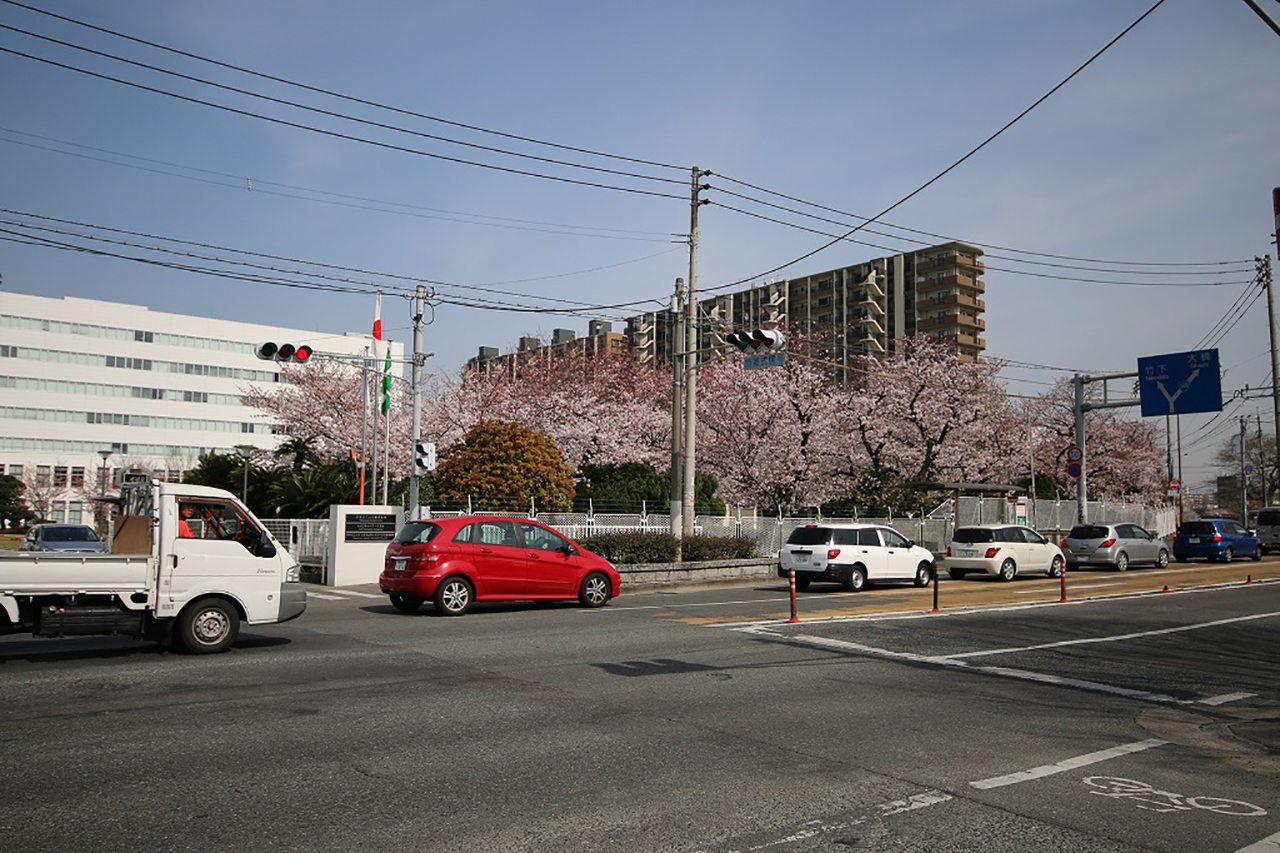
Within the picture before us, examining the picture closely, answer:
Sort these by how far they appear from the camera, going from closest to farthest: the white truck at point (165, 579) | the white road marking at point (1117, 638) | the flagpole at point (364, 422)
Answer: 1. the white truck at point (165, 579)
2. the white road marking at point (1117, 638)
3. the flagpole at point (364, 422)

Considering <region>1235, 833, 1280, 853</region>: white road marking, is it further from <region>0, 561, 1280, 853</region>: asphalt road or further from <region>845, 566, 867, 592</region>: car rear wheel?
<region>845, 566, 867, 592</region>: car rear wheel

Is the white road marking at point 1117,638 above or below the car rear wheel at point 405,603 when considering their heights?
below

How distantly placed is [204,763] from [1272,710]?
375 inches

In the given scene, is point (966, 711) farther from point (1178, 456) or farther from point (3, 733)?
point (1178, 456)

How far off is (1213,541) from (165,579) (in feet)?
121

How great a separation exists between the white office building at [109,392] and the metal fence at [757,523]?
57251 mm

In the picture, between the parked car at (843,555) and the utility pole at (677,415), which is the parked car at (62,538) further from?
the parked car at (843,555)

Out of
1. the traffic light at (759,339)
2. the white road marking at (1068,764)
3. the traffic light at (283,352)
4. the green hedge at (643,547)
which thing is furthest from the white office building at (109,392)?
the white road marking at (1068,764)

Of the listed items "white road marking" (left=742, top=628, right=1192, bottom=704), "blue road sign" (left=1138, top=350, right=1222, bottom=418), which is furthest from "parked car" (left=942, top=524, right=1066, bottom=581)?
"white road marking" (left=742, top=628, right=1192, bottom=704)

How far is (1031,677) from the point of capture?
1077 cm

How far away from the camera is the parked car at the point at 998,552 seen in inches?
1051

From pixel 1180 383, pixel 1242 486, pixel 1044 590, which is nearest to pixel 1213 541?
pixel 1180 383

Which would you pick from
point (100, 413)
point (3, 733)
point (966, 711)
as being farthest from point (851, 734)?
point (100, 413)

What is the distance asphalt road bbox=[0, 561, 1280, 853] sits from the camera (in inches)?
209
